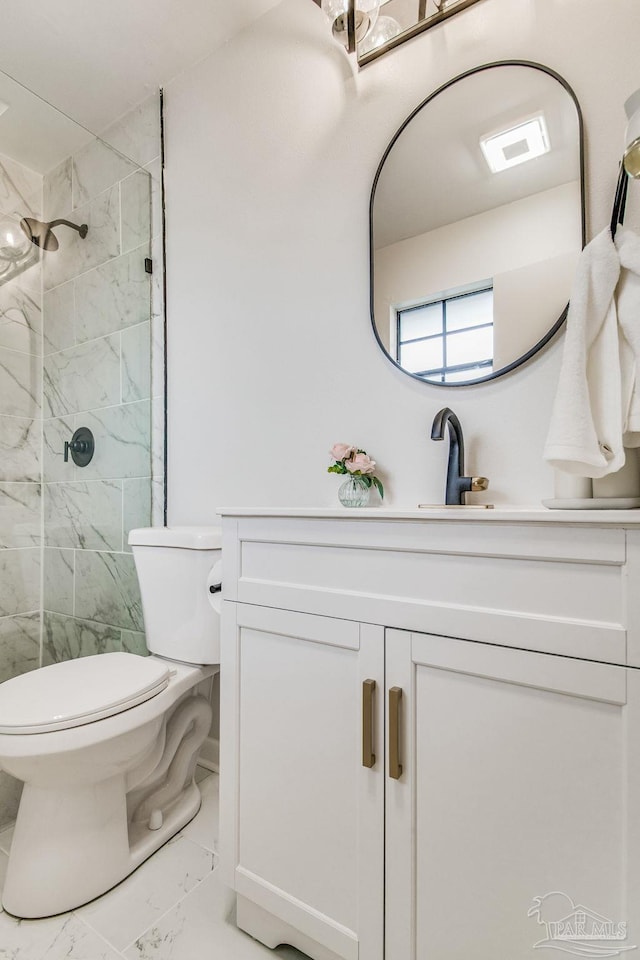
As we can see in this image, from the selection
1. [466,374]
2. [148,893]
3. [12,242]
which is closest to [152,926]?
[148,893]

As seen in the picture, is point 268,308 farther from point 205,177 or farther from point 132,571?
point 132,571

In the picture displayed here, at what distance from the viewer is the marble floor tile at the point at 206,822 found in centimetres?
133

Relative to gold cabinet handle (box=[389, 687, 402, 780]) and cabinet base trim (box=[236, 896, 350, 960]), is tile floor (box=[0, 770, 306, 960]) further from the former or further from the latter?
gold cabinet handle (box=[389, 687, 402, 780])

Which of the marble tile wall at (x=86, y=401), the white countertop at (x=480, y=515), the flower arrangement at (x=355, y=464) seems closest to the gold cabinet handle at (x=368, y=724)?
the white countertop at (x=480, y=515)

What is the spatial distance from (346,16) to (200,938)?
2182 millimetres

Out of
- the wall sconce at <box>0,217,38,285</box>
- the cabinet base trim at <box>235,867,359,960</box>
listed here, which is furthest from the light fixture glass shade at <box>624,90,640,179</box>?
the wall sconce at <box>0,217,38,285</box>

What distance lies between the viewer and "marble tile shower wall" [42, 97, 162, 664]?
1763 millimetres

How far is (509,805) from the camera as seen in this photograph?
2.34 ft

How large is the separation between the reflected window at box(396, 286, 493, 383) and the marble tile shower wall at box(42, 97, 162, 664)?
992 mm

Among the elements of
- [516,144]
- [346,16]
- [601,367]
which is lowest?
[601,367]

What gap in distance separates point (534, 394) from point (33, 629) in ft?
6.01

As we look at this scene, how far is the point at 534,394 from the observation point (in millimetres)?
1060

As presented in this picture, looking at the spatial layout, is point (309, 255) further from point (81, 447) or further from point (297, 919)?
point (297, 919)

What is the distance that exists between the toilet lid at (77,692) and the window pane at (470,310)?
1.19 metres
